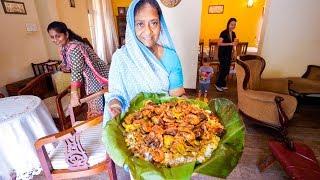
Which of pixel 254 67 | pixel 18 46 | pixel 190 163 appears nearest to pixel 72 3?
pixel 18 46

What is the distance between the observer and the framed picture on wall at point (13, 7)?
2832mm

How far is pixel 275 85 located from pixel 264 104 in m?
0.71

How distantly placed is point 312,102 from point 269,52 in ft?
3.53

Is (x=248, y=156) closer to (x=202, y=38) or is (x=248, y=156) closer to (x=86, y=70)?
(x=86, y=70)

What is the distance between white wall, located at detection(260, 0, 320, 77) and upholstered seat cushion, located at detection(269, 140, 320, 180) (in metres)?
1.99

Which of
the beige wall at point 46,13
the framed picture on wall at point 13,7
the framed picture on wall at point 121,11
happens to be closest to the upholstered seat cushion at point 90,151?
the framed picture on wall at point 13,7

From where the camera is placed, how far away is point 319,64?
10.4 ft

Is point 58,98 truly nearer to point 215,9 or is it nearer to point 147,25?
point 147,25

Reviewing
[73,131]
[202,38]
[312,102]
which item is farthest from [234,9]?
[73,131]

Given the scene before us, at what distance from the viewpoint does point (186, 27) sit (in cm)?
332

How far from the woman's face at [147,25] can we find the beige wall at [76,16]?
3582 mm

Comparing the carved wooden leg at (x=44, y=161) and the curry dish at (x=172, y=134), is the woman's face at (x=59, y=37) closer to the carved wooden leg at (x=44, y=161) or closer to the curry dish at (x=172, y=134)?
the carved wooden leg at (x=44, y=161)

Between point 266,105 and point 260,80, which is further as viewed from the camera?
point 260,80

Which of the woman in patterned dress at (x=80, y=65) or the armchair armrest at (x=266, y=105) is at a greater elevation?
the woman in patterned dress at (x=80, y=65)
